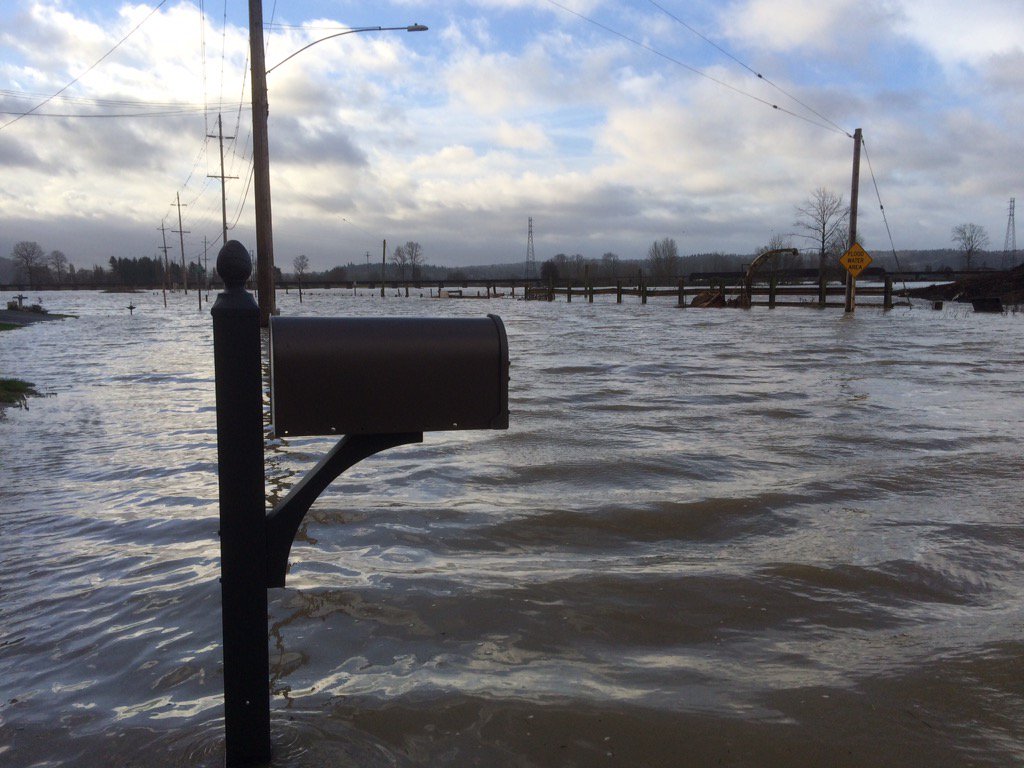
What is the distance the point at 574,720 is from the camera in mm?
2014

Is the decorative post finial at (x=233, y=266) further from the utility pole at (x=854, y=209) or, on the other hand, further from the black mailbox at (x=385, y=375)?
the utility pole at (x=854, y=209)

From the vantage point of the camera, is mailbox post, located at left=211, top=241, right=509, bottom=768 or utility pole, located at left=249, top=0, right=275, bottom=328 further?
utility pole, located at left=249, top=0, right=275, bottom=328

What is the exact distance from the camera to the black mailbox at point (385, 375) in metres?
1.58

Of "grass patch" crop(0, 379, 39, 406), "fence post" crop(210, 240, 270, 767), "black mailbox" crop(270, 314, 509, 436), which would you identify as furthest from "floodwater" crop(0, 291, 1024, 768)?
"grass patch" crop(0, 379, 39, 406)

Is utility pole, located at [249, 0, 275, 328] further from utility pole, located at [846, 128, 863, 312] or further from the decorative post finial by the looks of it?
utility pole, located at [846, 128, 863, 312]

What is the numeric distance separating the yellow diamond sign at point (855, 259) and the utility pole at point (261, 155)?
1811cm

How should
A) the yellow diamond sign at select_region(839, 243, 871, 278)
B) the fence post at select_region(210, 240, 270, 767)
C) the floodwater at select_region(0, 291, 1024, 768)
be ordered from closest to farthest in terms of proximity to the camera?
the fence post at select_region(210, 240, 270, 767)
the floodwater at select_region(0, 291, 1024, 768)
the yellow diamond sign at select_region(839, 243, 871, 278)

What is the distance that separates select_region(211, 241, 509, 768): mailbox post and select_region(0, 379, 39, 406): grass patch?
24.2 feet

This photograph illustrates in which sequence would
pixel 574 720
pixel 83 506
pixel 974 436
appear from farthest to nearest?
pixel 974 436
pixel 83 506
pixel 574 720

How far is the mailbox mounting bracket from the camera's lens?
1.63m

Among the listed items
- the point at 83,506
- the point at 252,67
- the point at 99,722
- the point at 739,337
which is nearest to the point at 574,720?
the point at 99,722

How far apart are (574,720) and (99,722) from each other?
1206 mm

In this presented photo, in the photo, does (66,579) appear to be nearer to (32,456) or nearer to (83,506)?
(83,506)

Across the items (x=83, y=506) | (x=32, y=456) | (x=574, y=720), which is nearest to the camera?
(x=574, y=720)
